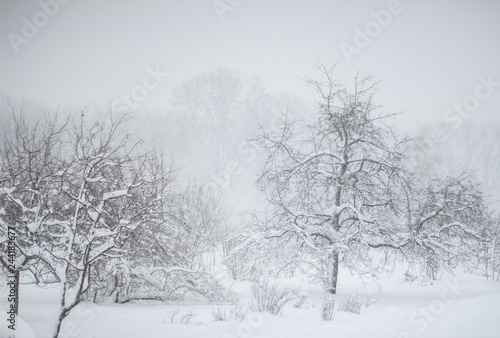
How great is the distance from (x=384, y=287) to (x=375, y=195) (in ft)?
9.89

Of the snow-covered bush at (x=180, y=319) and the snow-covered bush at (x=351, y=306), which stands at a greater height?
the snow-covered bush at (x=351, y=306)

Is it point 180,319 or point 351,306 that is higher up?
point 351,306

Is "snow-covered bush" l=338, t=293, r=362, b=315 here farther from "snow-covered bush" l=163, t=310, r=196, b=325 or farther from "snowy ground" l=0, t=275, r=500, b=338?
"snow-covered bush" l=163, t=310, r=196, b=325

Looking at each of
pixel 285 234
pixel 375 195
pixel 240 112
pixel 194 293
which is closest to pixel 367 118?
pixel 375 195

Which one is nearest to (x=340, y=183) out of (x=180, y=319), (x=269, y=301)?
(x=269, y=301)

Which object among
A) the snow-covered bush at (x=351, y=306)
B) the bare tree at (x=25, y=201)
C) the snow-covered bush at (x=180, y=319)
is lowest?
the snow-covered bush at (x=180, y=319)

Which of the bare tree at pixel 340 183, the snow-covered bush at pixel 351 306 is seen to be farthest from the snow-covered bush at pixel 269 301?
the bare tree at pixel 340 183

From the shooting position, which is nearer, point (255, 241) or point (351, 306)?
point (351, 306)

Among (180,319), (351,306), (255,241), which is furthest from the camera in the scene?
(255,241)

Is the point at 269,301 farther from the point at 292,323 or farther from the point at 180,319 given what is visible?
the point at 180,319

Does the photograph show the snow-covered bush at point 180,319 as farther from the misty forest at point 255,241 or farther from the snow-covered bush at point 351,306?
the snow-covered bush at point 351,306

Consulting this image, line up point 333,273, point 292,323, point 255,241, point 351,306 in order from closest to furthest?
point 292,323
point 351,306
point 255,241
point 333,273

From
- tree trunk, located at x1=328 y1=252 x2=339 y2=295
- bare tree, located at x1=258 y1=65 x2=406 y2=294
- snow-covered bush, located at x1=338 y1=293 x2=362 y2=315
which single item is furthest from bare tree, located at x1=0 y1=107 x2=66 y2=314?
tree trunk, located at x1=328 y1=252 x2=339 y2=295

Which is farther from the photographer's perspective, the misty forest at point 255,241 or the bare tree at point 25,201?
the misty forest at point 255,241
